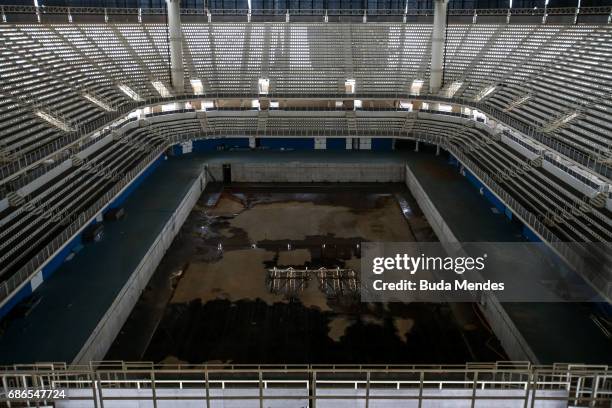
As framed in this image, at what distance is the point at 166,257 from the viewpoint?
23703mm

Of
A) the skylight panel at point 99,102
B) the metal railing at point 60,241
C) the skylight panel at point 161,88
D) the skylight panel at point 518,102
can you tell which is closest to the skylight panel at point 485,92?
the skylight panel at point 518,102

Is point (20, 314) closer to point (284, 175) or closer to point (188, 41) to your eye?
point (284, 175)

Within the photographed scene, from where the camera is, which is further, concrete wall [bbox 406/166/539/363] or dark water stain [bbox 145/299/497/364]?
dark water stain [bbox 145/299/497/364]

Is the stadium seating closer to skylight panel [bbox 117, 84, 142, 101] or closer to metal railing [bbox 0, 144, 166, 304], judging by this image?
skylight panel [bbox 117, 84, 142, 101]

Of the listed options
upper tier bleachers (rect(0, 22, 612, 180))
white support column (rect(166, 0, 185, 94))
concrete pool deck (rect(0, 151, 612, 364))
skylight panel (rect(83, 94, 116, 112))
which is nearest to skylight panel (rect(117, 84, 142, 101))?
upper tier bleachers (rect(0, 22, 612, 180))

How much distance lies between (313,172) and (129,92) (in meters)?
13.3

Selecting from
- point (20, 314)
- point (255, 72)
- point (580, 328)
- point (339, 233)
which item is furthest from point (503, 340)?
point (255, 72)

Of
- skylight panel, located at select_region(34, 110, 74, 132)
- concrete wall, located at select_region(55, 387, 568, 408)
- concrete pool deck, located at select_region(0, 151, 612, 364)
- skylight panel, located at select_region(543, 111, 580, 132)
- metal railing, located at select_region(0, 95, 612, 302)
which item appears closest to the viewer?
concrete wall, located at select_region(55, 387, 568, 408)

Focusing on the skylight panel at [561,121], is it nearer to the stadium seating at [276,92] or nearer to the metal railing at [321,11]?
the stadium seating at [276,92]

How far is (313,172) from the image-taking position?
34.6 m

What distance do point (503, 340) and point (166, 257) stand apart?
47.1ft

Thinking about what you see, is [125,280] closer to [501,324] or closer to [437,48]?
[501,324]

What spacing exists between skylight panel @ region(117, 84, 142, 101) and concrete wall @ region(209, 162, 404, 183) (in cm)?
694

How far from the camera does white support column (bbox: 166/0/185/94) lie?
36.8 m
